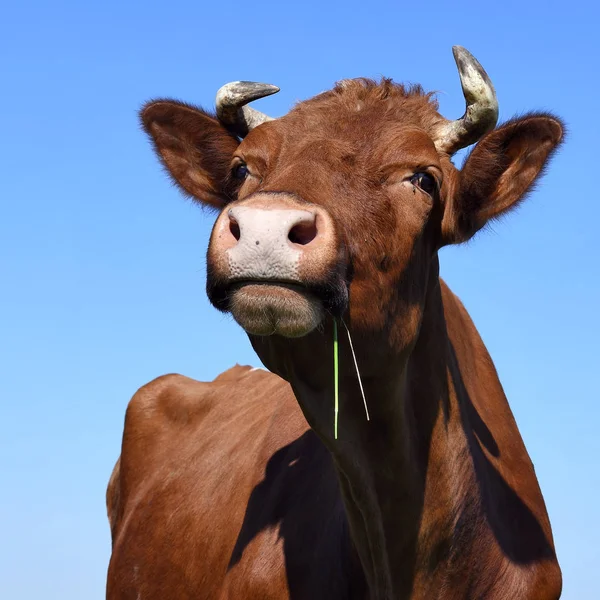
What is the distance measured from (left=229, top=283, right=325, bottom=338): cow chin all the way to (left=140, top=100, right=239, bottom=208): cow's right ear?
216cm

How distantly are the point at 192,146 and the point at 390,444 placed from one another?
2.33 m

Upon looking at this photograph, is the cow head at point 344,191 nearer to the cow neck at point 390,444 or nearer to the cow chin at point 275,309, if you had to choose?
the cow chin at point 275,309

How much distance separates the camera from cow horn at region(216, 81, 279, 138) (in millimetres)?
6496

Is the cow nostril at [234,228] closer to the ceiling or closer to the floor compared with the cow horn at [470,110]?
closer to the floor

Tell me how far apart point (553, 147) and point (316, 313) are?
6.60 feet

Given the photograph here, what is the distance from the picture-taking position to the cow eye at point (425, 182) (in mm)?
5637

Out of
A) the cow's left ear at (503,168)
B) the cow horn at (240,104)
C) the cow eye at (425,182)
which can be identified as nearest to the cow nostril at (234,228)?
the cow eye at (425,182)

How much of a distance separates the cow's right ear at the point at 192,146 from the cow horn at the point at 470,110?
1.42 metres

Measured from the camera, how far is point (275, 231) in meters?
4.65

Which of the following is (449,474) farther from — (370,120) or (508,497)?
(370,120)

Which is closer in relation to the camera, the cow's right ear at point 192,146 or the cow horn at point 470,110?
the cow horn at point 470,110

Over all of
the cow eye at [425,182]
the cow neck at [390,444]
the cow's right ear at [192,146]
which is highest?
the cow's right ear at [192,146]

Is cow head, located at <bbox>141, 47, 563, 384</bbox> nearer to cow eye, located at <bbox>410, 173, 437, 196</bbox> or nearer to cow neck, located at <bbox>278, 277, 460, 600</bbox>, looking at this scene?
cow eye, located at <bbox>410, 173, 437, 196</bbox>

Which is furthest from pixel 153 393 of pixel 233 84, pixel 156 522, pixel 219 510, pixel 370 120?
pixel 370 120
